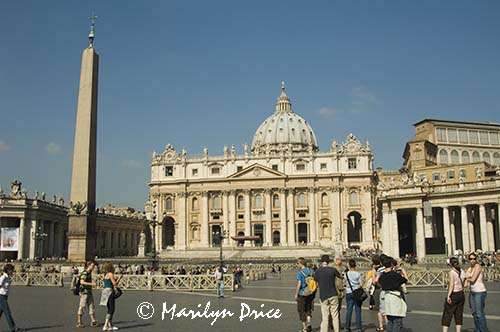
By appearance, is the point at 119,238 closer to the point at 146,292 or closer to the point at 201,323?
the point at 146,292

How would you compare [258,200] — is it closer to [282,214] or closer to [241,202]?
[241,202]

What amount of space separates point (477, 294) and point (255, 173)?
77427mm

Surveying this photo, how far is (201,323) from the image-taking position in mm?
12266

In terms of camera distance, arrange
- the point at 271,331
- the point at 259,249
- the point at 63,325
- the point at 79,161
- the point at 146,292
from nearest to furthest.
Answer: the point at 271,331, the point at 63,325, the point at 146,292, the point at 79,161, the point at 259,249

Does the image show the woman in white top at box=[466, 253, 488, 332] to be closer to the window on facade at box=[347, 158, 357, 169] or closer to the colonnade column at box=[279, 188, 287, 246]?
the colonnade column at box=[279, 188, 287, 246]

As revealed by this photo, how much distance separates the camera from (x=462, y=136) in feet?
222

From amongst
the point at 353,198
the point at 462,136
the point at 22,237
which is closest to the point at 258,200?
the point at 353,198

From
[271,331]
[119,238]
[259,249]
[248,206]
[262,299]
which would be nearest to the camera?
[271,331]

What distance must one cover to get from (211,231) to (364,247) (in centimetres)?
2460

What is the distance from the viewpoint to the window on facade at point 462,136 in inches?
2660

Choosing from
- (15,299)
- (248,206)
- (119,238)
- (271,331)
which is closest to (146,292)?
(15,299)

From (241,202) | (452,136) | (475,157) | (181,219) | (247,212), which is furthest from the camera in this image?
(181,219)

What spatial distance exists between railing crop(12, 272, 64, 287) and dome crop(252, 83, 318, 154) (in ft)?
295

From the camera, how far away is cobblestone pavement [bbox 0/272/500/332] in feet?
38.3
